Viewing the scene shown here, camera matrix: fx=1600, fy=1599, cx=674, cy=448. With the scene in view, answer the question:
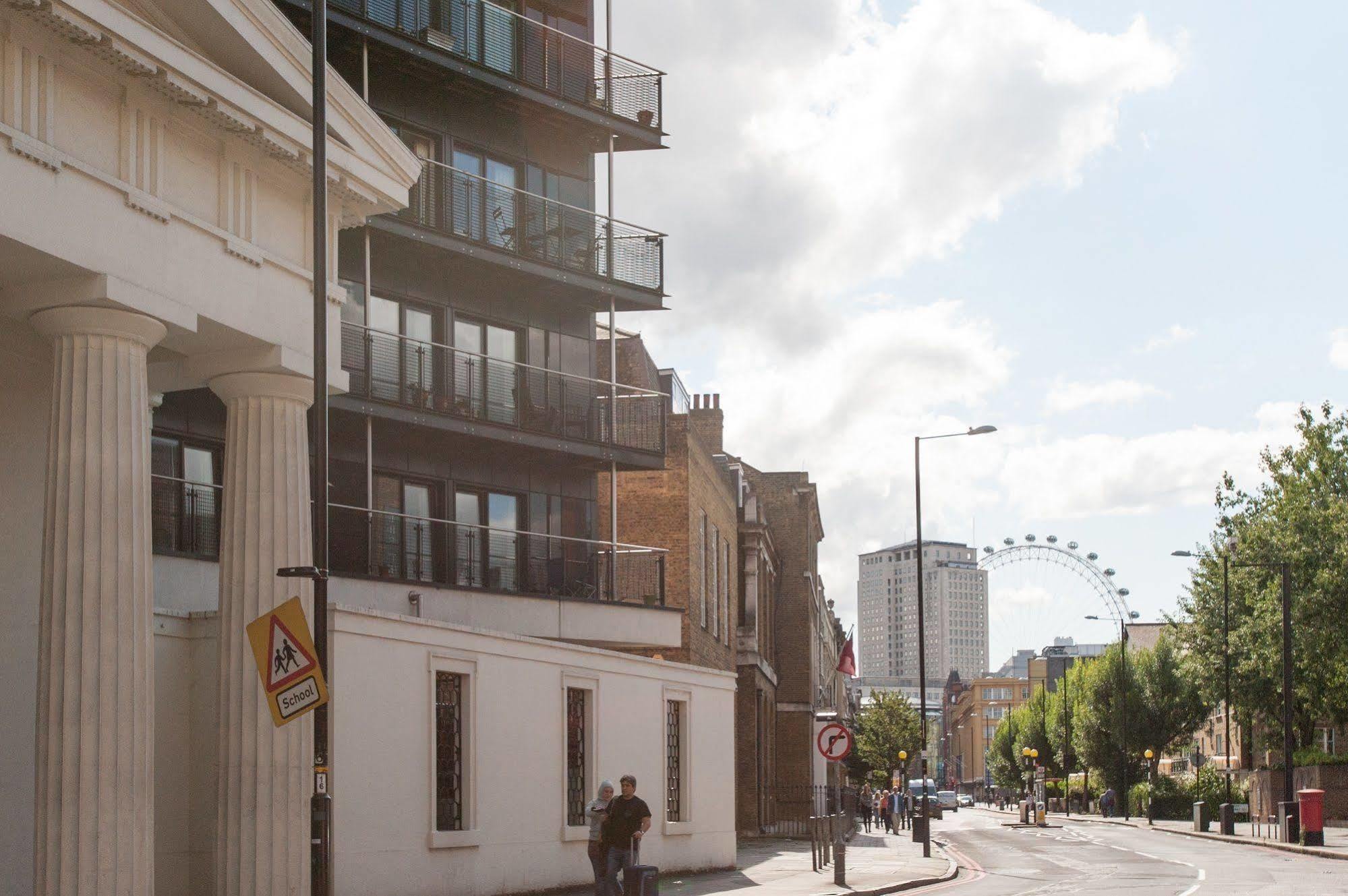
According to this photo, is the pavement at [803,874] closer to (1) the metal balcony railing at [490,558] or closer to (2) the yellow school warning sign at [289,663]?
(1) the metal balcony railing at [490,558]

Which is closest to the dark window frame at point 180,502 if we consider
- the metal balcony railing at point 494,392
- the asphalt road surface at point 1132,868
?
the metal balcony railing at point 494,392

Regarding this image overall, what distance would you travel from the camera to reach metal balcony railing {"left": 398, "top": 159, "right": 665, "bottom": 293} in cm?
2853

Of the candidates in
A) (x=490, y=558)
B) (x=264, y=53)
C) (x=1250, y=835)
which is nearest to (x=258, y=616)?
(x=264, y=53)

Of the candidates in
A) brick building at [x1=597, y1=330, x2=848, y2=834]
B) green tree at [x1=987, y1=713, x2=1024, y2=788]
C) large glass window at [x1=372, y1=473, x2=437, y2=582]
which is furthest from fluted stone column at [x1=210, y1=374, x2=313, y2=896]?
green tree at [x1=987, y1=713, x2=1024, y2=788]

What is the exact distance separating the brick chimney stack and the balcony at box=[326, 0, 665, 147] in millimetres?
20506

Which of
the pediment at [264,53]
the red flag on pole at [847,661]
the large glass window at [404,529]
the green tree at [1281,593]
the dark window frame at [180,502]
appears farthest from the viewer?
the green tree at [1281,593]

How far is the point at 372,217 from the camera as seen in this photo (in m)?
26.9

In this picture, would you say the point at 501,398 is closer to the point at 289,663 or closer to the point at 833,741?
the point at 833,741

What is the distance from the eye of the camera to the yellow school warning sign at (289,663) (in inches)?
520

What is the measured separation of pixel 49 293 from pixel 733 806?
19.6 m

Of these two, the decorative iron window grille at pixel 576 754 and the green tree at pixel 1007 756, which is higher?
the decorative iron window grille at pixel 576 754

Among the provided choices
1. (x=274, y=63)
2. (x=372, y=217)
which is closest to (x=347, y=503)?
(x=372, y=217)

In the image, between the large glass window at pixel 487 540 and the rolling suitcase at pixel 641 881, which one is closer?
the rolling suitcase at pixel 641 881

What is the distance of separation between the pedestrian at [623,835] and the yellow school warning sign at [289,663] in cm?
559
